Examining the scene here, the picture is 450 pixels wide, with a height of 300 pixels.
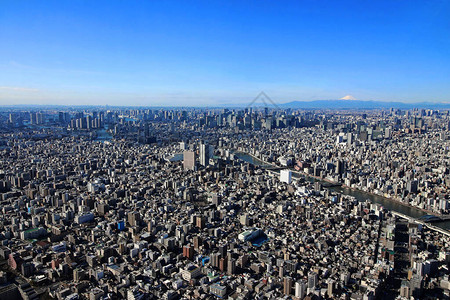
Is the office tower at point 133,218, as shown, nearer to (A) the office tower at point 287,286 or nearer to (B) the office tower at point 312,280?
(A) the office tower at point 287,286

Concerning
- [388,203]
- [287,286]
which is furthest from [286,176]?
[287,286]

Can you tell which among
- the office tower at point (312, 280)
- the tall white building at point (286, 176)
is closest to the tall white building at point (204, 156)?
the tall white building at point (286, 176)

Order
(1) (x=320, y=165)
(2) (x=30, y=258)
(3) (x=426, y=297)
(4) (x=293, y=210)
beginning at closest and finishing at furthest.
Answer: (3) (x=426, y=297)
(2) (x=30, y=258)
(4) (x=293, y=210)
(1) (x=320, y=165)

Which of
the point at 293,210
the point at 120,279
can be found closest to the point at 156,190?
the point at 293,210

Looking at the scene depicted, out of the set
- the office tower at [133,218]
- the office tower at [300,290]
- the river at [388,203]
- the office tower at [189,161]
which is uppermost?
the office tower at [189,161]

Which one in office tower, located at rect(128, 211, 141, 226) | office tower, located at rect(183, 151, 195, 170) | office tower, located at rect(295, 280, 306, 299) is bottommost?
office tower, located at rect(295, 280, 306, 299)

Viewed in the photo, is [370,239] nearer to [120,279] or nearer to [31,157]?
[120,279]

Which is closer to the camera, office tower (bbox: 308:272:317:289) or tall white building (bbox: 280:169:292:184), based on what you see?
office tower (bbox: 308:272:317:289)

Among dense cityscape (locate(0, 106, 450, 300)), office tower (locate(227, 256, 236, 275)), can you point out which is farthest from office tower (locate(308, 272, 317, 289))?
office tower (locate(227, 256, 236, 275))

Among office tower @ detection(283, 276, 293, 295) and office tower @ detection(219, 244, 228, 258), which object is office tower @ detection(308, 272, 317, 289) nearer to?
office tower @ detection(283, 276, 293, 295)
